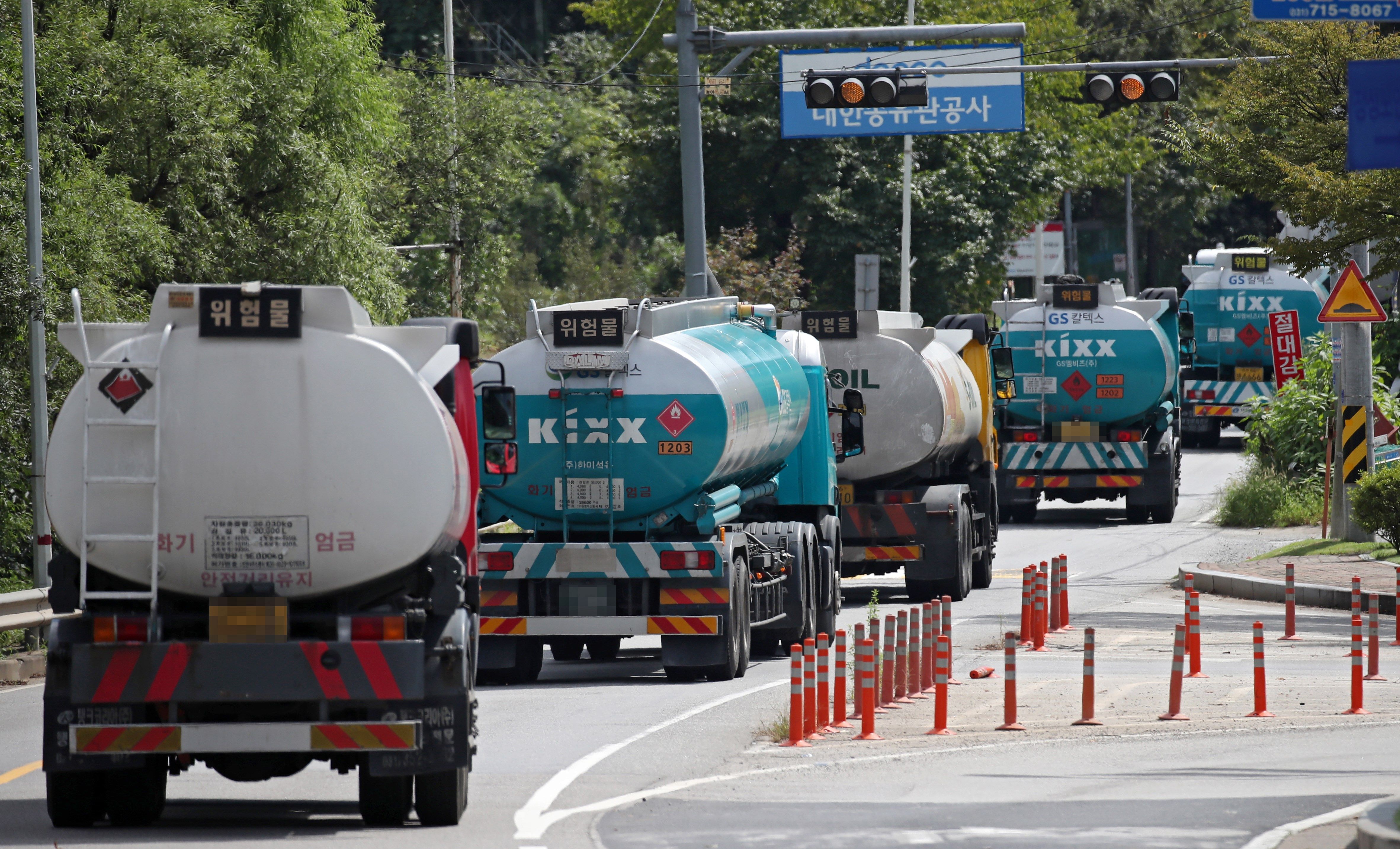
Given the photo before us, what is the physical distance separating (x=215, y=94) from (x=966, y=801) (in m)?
19.3

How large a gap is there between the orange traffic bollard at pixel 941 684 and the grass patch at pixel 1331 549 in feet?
38.7

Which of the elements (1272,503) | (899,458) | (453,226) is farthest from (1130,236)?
(899,458)

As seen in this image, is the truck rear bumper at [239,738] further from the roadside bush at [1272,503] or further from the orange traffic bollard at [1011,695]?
the roadside bush at [1272,503]

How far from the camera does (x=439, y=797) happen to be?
31.9 ft

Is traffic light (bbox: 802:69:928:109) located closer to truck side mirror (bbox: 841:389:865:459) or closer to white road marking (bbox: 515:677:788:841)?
truck side mirror (bbox: 841:389:865:459)

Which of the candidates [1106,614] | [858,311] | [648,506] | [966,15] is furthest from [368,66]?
[966,15]

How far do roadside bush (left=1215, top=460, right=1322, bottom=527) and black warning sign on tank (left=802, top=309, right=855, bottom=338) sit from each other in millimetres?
10817

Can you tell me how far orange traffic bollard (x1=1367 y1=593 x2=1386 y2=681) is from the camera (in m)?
14.9

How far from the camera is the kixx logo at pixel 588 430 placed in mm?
15180

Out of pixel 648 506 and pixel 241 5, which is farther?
pixel 241 5

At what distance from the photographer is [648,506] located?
606 inches

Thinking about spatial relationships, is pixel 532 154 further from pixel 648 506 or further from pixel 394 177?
pixel 648 506

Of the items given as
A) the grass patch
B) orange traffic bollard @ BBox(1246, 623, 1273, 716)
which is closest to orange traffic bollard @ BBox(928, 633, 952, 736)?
orange traffic bollard @ BBox(1246, 623, 1273, 716)

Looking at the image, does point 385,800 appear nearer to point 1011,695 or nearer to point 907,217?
point 1011,695
